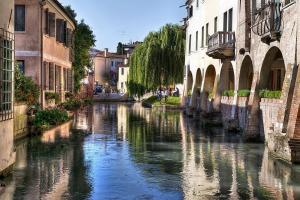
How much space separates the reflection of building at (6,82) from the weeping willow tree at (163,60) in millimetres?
46968

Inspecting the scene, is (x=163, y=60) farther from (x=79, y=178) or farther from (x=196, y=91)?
(x=79, y=178)

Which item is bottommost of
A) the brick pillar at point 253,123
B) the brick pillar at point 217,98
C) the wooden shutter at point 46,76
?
the brick pillar at point 253,123

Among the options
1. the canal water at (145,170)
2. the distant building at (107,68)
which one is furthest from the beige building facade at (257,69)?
the distant building at (107,68)

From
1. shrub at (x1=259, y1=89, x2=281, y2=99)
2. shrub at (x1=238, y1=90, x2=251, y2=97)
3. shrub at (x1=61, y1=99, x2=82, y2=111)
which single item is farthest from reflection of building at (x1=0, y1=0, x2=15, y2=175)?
shrub at (x1=61, y1=99, x2=82, y2=111)

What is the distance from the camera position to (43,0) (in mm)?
29484

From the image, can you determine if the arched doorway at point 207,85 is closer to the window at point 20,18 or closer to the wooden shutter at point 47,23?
the wooden shutter at point 47,23

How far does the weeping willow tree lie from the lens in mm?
60781

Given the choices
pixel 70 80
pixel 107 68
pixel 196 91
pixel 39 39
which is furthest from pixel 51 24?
pixel 107 68

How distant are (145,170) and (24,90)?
1097 centimetres

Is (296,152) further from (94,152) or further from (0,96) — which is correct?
(0,96)

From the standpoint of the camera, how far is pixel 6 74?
13.6 m

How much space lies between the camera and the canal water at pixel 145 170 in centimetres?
1215

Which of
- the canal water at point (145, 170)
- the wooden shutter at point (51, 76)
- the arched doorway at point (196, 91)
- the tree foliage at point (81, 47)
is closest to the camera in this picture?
the canal water at point (145, 170)

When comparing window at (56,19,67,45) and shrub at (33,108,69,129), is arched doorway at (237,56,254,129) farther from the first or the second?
window at (56,19,67,45)
